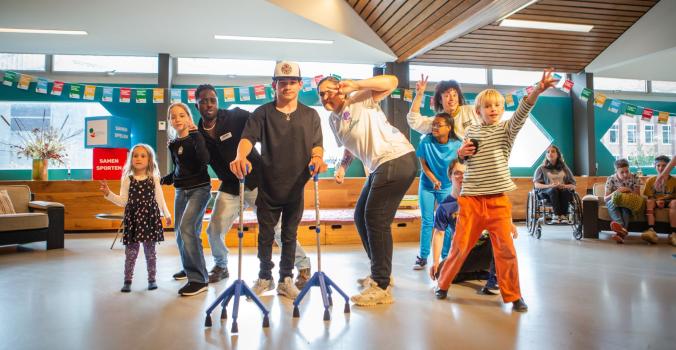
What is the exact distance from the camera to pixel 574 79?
9414 mm

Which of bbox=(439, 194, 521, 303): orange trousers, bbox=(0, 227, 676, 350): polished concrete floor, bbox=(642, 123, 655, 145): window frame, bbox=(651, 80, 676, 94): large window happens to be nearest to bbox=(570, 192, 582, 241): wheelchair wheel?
Answer: bbox=(0, 227, 676, 350): polished concrete floor

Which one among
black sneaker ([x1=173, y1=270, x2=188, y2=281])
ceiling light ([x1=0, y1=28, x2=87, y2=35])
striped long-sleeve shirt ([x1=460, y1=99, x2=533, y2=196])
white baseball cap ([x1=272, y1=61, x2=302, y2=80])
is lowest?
black sneaker ([x1=173, y1=270, x2=188, y2=281])

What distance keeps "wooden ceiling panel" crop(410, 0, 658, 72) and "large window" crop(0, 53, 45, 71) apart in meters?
7.07

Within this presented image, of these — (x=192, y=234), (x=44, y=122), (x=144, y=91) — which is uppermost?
(x=144, y=91)

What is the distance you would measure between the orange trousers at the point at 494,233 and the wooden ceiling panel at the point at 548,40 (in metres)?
4.88

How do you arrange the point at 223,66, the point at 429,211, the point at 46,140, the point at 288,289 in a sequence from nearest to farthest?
the point at 288,289 → the point at 429,211 → the point at 46,140 → the point at 223,66

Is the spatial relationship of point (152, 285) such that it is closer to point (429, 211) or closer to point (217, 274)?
point (217, 274)

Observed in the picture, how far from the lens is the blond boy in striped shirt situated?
245 cm

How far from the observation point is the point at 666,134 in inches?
434

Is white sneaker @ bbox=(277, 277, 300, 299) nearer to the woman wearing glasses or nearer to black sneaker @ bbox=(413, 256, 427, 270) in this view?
black sneaker @ bbox=(413, 256, 427, 270)

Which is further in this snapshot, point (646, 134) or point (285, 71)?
point (646, 134)

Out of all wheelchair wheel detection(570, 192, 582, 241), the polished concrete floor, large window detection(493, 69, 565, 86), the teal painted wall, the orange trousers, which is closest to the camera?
the polished concrete floor

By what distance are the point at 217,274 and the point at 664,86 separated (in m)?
12.0

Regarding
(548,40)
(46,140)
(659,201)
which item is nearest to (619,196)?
(659,201)
